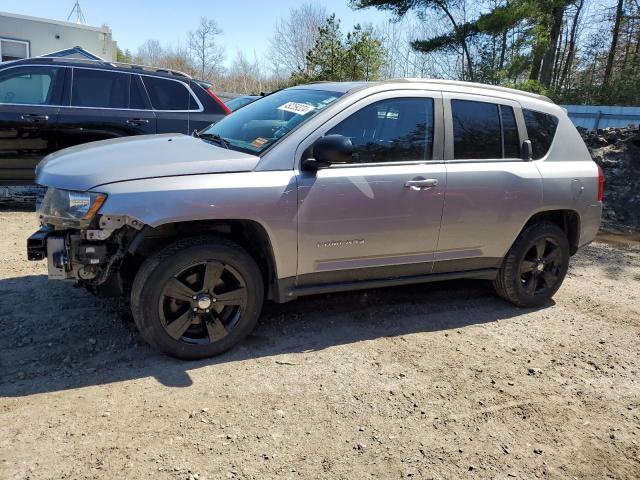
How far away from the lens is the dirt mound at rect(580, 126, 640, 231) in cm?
969

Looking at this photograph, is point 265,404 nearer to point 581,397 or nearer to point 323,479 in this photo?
point 323,479

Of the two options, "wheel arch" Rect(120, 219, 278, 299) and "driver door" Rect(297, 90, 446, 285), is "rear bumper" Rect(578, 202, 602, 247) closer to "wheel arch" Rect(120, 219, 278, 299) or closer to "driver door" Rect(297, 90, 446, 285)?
"driver door" Rect(297, 90, 446, 285)

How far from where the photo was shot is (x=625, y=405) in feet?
11.4

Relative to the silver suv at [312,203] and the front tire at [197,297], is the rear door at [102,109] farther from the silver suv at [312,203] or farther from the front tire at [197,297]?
the front tire at [197,297]

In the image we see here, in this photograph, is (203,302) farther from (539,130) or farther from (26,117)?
(26,117)

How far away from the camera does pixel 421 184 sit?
13.2 ft

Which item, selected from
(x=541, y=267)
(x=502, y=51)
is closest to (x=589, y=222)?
(x=541, y=267)

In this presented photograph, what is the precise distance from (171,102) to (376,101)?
4.24 metres

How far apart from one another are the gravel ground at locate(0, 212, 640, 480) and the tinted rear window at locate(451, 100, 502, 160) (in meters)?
1.41

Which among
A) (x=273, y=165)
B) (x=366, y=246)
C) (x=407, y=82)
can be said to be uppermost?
(x=407, y=82)

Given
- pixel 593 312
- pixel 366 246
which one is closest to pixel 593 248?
pixel 593 312

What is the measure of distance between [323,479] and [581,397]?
195 centimetres

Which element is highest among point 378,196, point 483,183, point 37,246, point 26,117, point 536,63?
point 536,63

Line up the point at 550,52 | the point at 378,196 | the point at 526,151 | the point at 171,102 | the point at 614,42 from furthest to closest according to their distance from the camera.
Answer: the point at 614,42
the point at 550,52
the point at 171,102
the point at 526,151
the point at 378,196
